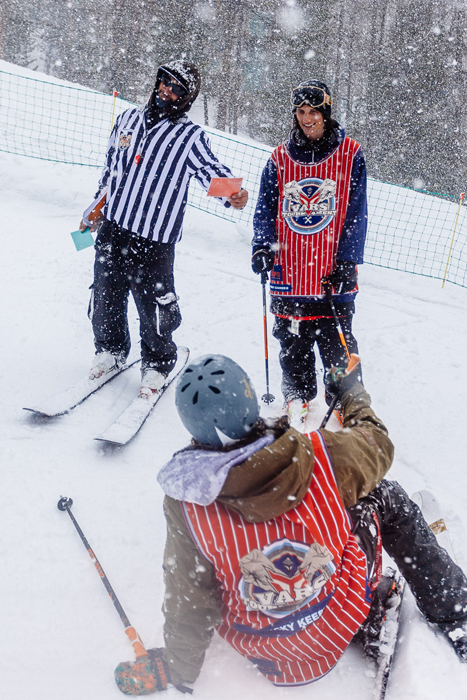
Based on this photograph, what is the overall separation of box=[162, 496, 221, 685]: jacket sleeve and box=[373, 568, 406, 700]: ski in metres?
0.63

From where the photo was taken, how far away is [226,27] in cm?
2130

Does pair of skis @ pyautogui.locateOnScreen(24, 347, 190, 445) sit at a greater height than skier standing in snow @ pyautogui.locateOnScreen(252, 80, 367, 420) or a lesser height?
lesser

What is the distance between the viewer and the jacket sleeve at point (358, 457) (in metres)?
1.45

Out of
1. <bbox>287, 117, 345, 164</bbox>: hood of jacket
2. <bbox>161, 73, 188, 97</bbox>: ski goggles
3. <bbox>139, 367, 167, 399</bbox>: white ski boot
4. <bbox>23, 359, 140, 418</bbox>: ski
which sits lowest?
<bbox>23, 359, 140, 418</bbox>: ski

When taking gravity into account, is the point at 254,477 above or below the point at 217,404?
below

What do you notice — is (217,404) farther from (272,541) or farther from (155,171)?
(155,171)

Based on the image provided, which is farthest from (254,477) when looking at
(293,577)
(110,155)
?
(110,155)

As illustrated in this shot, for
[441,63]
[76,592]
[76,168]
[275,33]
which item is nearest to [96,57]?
[275,33]

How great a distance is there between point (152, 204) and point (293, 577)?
249 cm

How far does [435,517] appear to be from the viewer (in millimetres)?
2387

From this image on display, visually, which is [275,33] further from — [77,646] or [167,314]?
[77,646]

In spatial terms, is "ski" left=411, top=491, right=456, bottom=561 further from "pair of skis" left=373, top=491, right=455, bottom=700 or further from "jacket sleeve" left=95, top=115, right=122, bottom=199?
"jacket sleeve" left=95, top=115, right=122, bottom=199

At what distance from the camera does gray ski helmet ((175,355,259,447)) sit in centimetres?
136

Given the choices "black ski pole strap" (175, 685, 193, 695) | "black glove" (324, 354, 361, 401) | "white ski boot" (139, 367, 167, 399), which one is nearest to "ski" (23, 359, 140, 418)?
"white ski boot" (139, 367, 167, 399)
